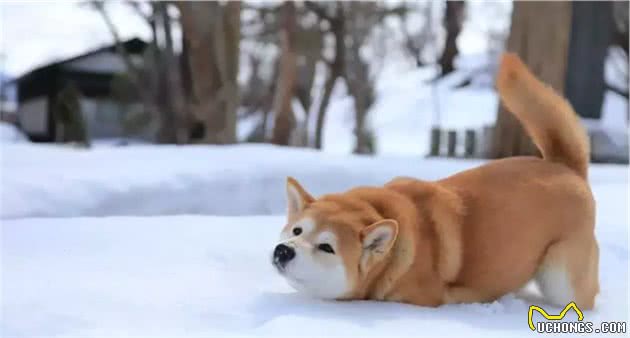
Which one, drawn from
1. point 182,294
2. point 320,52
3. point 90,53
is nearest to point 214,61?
point 320,52

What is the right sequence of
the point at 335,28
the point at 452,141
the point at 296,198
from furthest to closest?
the point at 335,28, the point at 452,141, the point at 296,198

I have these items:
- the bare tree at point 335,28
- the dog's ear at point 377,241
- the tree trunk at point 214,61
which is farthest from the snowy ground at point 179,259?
the bare tree at point 335,28

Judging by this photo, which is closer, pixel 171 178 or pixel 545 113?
pixel 545 113

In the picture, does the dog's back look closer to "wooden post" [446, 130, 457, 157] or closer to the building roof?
"wooden post" [446, 130, 457, 157]

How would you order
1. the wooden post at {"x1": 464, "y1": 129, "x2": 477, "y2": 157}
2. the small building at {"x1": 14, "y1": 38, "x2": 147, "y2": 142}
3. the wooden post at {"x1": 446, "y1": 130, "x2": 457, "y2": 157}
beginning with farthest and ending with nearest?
the small building at {"x1": 14, "y1": 38, "x2": 147, "y2": 142} < the wooden post at {"x1": 446, "y1": 130, "x2": 457, "y2": 157} < the wooden post at {"x1": 464, "y1": 129, "x2": 477, "y2": 157}

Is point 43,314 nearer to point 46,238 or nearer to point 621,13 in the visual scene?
point 46,238

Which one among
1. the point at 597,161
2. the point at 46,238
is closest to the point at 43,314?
the point at 46,238

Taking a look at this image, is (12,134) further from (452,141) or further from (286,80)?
(452,141)

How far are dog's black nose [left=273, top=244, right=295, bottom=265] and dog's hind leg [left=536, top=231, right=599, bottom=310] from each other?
731mm

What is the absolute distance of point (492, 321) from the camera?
1.57m

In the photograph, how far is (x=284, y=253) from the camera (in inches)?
60.5

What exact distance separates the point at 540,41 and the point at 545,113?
3487 millimetres

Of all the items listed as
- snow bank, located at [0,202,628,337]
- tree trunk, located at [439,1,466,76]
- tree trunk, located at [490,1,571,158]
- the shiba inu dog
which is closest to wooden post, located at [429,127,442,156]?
tree trunk, located at [439,1,466,76]

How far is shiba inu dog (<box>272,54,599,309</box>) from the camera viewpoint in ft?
5.18
